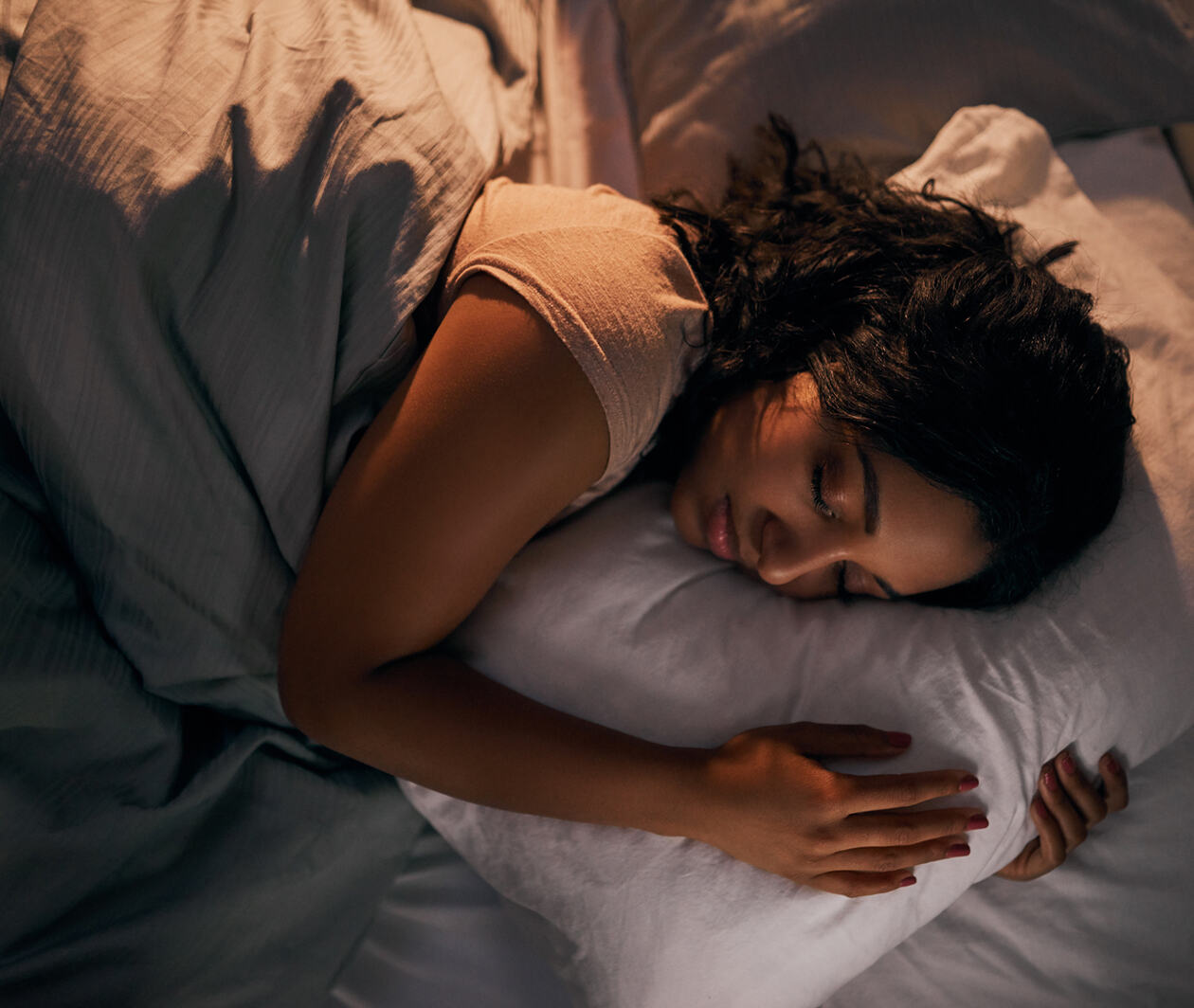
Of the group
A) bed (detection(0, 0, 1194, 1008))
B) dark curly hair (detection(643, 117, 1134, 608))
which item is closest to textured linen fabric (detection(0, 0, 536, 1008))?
bed (detection(0, 0, 1194, 1008))

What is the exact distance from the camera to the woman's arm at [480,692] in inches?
29.2

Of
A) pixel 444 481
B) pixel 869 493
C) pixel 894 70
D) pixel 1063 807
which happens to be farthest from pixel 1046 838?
pixel 894 70

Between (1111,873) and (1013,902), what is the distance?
0.11m

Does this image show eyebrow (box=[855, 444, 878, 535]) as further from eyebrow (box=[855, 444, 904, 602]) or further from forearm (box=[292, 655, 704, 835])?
forearm (box=[292, 655, 704, 835])

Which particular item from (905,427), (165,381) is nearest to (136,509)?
(165,381)

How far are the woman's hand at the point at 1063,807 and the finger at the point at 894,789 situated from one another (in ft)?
0.48

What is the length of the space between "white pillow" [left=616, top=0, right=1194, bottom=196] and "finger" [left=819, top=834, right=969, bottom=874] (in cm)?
83

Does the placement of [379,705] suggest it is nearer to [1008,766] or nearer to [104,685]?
[104,685]

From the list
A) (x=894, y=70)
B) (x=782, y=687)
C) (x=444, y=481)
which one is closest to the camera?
(x=444, y=481)

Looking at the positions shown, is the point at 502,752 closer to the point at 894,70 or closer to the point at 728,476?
the point at 728,476

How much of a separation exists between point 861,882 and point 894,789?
0.31 feet

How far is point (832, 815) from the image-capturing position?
29.9 inches

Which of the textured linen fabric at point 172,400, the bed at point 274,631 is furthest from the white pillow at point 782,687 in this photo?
the textured linen fabric at point 172,400

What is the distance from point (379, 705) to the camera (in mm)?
804
